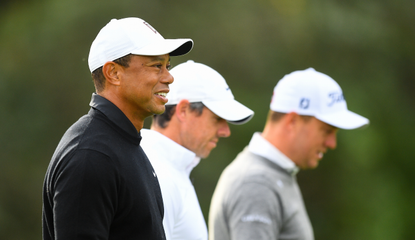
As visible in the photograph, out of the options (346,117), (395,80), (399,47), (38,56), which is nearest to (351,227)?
(395,80)

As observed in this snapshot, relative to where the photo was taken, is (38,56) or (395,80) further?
(395,80)

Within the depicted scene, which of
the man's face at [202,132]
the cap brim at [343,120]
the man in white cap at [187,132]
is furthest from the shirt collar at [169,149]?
the cap brim at [343,120]

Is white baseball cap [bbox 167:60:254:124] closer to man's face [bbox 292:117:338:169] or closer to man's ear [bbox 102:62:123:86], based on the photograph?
man's face [bbox 292:117:338:169]

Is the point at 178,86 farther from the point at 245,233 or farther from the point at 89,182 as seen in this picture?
the point at 89,182

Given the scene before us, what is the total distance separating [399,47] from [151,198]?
5.91 m

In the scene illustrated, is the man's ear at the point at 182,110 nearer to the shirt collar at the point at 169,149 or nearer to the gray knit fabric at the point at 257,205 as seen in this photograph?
the shirt collar at the point at 169,149

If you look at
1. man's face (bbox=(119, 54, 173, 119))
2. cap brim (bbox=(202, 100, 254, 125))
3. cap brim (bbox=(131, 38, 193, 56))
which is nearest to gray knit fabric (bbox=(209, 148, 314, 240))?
cap brim (bbox=(202, 100, 254, 125))

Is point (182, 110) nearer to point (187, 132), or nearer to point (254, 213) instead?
point (187, 132)

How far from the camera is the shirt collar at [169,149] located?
80.9 inches

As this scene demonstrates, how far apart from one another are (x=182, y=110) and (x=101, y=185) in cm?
107

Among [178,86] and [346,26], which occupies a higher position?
[346,26]

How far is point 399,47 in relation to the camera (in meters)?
6.27

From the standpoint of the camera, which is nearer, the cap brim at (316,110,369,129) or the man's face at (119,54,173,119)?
the man's face at (119,54,173,119)

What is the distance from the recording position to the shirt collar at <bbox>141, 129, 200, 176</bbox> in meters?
2.05
